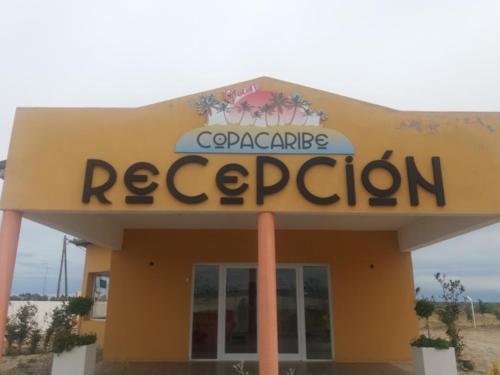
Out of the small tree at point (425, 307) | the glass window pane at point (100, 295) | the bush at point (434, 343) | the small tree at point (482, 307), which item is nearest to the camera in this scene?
the bush at point (434, 343)

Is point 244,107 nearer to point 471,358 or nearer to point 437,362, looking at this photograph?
point 437,362

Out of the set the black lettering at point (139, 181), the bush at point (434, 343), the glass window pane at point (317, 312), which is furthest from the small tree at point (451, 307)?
the black lettering at point (139, 181)

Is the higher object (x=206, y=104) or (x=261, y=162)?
(x=206, y=104)

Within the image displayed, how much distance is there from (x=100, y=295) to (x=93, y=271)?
3.69ft

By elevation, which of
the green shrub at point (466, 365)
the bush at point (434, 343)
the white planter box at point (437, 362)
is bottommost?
the green shrub at point (466, 365)

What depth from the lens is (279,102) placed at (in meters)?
6.98

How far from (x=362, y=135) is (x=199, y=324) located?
6.63m

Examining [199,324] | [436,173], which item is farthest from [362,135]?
[199,324]

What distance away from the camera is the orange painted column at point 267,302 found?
5.75 metres

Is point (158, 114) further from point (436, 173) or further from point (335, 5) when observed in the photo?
point (335, 5)

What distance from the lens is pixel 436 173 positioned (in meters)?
6.47

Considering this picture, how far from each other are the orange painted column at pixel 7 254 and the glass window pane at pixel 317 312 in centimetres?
693

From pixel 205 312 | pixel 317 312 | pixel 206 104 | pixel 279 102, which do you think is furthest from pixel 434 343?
pixel 206 104

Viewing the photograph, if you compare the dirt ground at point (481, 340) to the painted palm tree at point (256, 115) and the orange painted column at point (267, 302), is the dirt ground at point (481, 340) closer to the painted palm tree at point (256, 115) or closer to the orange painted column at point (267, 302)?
the orange painted column at point (267, 302)
